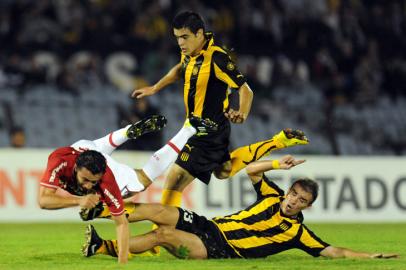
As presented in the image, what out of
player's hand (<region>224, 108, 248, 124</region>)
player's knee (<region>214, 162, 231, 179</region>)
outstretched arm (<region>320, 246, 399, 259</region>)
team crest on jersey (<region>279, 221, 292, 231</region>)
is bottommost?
outstretched arm (<region>320, 246, 399, 259</region>)

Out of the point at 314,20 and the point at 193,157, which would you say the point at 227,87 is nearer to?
the point at 193,157

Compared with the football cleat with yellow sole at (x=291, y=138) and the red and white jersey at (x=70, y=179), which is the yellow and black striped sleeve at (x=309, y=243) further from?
the red and white jersey at (x=70, y=179)

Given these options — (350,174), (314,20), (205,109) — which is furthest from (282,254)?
(314,20)

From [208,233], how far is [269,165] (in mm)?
806

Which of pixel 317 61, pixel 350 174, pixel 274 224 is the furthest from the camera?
pixel 317 61

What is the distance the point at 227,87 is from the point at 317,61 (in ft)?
31.3

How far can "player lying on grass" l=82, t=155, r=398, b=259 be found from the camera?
332 inches

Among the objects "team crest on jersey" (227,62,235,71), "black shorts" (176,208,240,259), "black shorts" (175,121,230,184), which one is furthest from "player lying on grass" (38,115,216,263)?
"black shorts" (176,208,240,259)

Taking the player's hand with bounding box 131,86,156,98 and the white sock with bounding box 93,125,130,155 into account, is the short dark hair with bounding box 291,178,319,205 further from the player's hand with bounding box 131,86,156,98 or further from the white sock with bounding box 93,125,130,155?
the player's hand with bounding box 131,86,156,98

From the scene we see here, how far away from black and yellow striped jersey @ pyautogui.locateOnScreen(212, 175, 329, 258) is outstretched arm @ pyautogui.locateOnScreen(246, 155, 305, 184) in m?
0.26

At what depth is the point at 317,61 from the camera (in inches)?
747

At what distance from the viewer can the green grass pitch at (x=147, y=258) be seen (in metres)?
8.03

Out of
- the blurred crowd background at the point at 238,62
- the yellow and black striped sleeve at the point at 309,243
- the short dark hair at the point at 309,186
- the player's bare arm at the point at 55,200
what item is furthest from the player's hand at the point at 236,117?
the blurred crowd background at the point at 238,62

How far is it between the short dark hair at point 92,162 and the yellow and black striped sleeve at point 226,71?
2.24 metres
